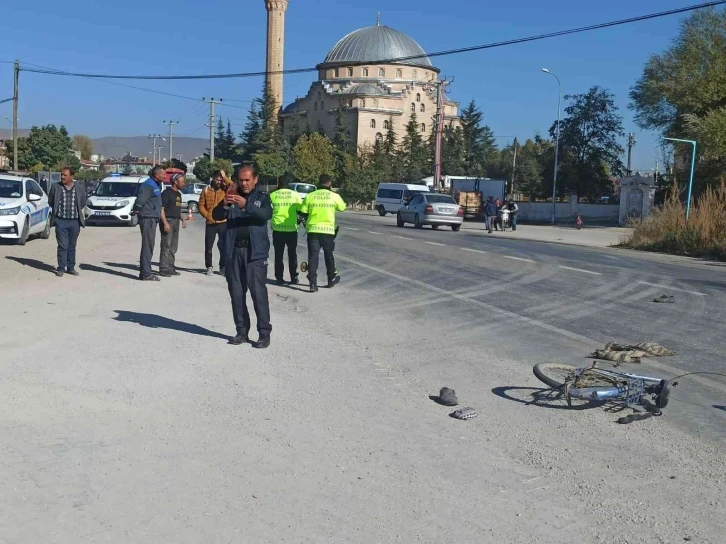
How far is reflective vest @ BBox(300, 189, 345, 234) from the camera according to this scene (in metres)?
14.1

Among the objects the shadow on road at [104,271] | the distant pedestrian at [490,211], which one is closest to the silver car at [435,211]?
the distant pedestrian at [490,211]

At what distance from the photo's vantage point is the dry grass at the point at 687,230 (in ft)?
92.2

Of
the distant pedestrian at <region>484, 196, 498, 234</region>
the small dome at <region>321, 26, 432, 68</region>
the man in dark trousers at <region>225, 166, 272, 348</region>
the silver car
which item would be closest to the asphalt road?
the man in dark trousers at <region>225, 166, 272, 348</region>

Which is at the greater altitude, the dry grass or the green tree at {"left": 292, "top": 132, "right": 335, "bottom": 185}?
the green tree at {"left": 292, "top": 132, "right": 335, "bottom": 185}

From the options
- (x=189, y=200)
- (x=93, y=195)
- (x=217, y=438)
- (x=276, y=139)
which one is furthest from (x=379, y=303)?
(x=276, y=139)

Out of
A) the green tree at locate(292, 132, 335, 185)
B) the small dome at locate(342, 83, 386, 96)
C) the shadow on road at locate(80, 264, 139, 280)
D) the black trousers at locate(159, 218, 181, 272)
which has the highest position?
the small dome at locate(342, 83, 386, 96)

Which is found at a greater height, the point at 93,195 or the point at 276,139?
the point at 276,139

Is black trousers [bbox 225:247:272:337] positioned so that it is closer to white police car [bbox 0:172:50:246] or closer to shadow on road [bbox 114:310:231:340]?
shadow on road [bbox 114:310:231:340]

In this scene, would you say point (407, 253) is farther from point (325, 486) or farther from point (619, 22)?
A: point (325, 486)

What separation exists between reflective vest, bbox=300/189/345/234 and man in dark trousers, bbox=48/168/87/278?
12.8 ft

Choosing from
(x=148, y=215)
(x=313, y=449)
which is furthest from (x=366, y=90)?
(x=313, y=449)

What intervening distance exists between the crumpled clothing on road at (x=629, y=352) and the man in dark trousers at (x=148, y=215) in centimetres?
821

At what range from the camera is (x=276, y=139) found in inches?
4628

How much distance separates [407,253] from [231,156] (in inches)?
4333
